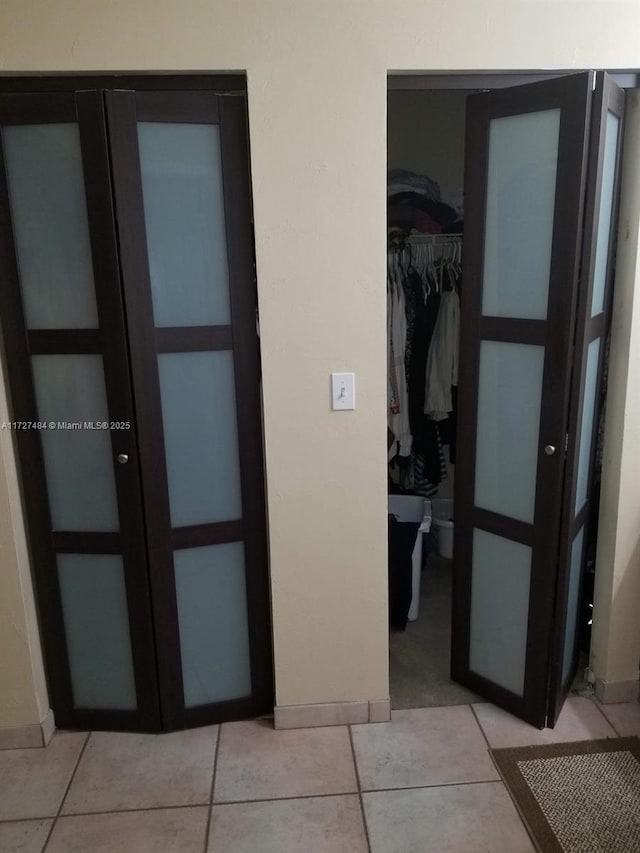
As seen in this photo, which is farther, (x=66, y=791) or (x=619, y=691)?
(x=619, y=691)

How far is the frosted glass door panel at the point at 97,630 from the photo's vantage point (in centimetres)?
222

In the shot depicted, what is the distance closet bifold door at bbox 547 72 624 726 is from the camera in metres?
1.91

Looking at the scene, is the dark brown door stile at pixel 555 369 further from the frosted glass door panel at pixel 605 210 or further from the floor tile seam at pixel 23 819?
the floor tile seam at pixel 23 819

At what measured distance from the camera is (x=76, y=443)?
212cm

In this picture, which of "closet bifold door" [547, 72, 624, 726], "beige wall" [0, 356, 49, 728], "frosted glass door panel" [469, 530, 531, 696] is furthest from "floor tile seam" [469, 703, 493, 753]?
"beige wall" [0, 356, 49, 728]

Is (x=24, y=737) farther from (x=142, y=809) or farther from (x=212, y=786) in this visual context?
(x=212, y=786)

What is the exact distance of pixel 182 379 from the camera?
210 cm

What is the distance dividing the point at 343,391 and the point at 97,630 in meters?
1.18

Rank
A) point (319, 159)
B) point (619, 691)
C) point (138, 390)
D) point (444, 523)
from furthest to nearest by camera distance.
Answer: point (444, 523), point (619, 691), point (138, 390), point (319, 159)

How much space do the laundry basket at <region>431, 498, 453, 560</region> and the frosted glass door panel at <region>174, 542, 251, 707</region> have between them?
58.7 inches

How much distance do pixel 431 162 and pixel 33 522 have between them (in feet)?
8.25

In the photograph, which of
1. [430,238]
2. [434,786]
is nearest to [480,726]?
[434,786]

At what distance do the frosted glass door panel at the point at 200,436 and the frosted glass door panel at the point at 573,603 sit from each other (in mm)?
A: 1172

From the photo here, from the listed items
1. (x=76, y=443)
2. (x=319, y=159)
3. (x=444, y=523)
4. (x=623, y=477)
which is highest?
(x=319, y=159)
